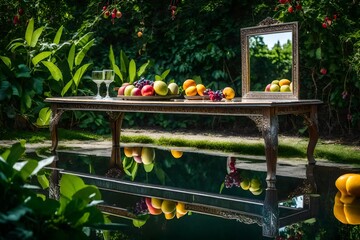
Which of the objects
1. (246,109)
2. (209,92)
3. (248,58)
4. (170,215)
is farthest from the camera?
(248,58)

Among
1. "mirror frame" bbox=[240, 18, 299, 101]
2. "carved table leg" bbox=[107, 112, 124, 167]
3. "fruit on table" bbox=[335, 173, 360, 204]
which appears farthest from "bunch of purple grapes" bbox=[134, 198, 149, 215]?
"carved table leg" bbox=[107, 112, 124, 167]

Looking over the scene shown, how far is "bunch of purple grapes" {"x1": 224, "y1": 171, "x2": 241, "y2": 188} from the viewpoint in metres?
4.05

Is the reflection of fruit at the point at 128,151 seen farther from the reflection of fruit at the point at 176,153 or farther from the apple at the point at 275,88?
the apple at the point at 275,88

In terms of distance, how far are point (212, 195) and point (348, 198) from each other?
895 millimetres

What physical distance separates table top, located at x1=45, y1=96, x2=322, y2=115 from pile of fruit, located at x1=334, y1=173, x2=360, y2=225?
2.51 ft

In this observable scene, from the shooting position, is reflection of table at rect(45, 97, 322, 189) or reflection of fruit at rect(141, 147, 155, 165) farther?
reflection of fruit at rect(141, 147, 155, 165)

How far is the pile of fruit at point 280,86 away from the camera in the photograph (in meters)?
4.67

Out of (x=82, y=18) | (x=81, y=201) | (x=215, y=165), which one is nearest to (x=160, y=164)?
(x=215, y=165)

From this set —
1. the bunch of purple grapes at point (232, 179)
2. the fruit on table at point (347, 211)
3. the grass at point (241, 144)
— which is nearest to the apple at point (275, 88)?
the bunch of purple grapes at point (232, 179)

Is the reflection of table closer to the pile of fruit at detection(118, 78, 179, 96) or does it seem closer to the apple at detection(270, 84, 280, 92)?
the pile of fruit at detection(118, 78, 179, 96)

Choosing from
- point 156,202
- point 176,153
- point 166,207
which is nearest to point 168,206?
point 166,207

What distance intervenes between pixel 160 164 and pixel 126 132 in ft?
8.76

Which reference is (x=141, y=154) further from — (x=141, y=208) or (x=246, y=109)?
(x=141, y=208)

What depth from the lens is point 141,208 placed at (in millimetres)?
3166
